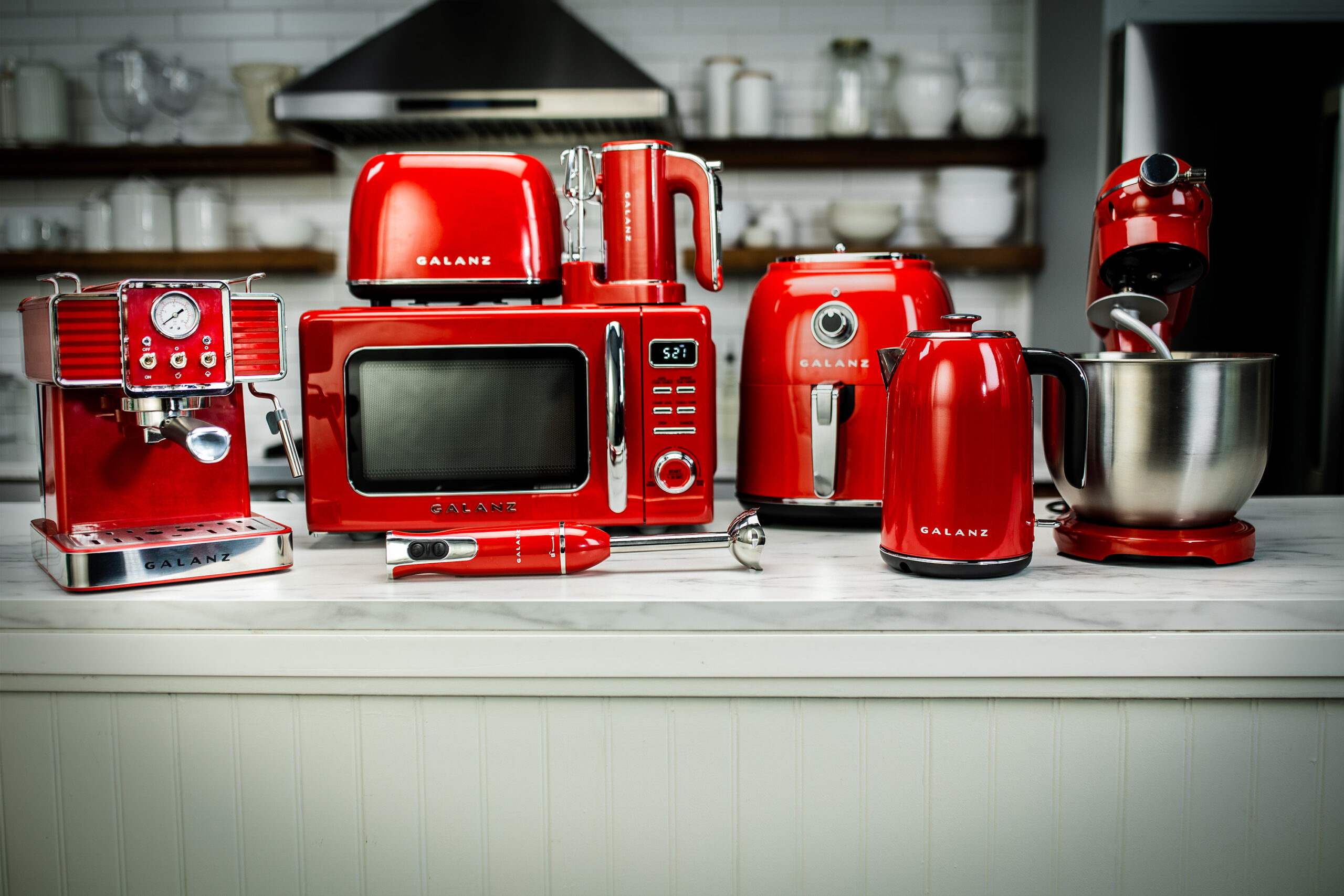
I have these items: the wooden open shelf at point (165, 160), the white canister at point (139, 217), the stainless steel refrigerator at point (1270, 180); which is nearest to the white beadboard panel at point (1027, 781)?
the stainless steel refrigerator at point (1270, 180)

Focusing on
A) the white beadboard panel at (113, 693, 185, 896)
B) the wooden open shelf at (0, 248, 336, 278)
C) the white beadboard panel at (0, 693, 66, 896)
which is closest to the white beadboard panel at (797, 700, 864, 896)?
the white beadboard panel at (113, 693, 185, 896)

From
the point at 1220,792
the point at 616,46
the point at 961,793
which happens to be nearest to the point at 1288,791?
the point at 1220,792

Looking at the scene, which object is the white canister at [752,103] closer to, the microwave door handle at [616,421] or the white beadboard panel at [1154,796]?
the microwave door handle at [616,421]

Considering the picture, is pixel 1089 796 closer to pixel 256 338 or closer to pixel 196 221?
pixel 256 338

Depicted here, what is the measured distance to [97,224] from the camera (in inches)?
116

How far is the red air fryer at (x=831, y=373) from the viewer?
107 cm

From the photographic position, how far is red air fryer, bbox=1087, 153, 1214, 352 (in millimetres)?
937

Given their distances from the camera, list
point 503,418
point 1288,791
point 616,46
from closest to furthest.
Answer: point 1288,791 → point 503,418 → point 616,46

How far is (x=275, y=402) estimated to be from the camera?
94 cm

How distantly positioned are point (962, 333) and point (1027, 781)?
37 centimetres

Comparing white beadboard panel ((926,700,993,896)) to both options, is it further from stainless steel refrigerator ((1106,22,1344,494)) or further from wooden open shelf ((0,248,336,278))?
wooden open shelf ((0,248,336,278))

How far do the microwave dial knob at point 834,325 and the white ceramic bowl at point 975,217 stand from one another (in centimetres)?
195

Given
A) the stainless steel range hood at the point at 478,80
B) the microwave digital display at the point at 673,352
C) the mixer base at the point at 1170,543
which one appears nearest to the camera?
the mixer base at the point at 1170,543

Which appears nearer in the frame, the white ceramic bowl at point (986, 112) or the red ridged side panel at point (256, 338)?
the red ridged side panel at point (256, 338)
